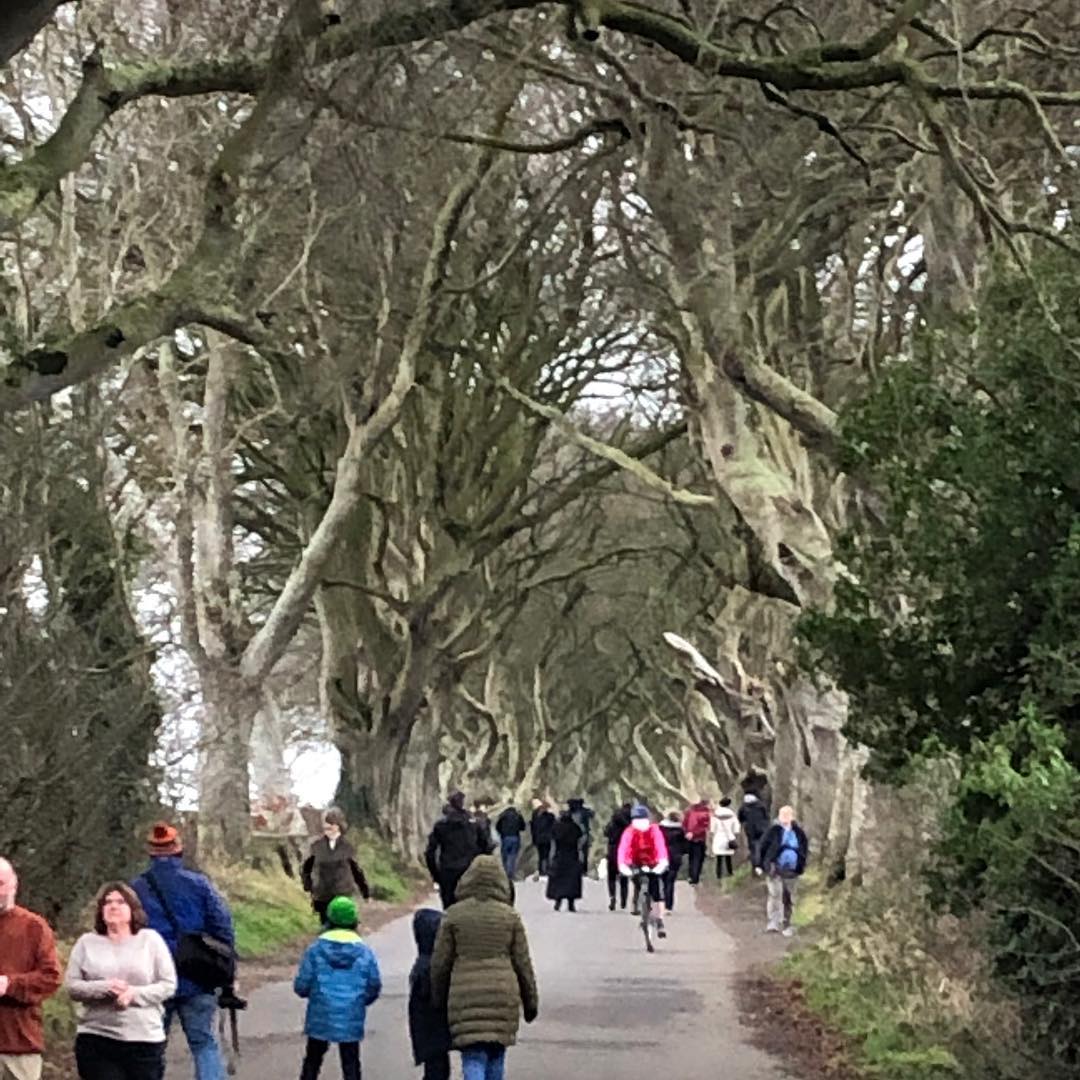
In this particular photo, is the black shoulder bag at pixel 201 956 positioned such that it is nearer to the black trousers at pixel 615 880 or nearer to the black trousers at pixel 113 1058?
the black trousers at pixel 113 1058

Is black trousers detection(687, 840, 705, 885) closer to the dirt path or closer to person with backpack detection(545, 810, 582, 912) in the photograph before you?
person with backpack detection(545, 810, 582, 912)

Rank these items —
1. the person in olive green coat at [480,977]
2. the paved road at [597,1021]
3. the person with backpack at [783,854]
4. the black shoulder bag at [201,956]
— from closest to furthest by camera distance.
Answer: the person in olive green coat at [480,977], the black shoulder bag at [201,956], the paved road at [597,1021], the person with backpack at [783,854]

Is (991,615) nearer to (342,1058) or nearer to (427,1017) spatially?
(427,1017)

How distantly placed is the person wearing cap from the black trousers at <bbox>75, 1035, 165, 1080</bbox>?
154 cm

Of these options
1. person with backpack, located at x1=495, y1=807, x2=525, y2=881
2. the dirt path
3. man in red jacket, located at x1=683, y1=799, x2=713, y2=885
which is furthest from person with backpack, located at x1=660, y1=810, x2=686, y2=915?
person with backpack, located at x1=495, y1=807, x2=525, y2=881

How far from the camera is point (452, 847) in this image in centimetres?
2023

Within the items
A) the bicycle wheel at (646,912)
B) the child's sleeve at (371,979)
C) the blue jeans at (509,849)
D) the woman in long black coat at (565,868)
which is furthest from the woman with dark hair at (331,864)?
the blue jeans at (509,849)

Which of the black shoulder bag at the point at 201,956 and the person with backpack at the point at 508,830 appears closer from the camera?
the black shoulder bag at the point at 201,956

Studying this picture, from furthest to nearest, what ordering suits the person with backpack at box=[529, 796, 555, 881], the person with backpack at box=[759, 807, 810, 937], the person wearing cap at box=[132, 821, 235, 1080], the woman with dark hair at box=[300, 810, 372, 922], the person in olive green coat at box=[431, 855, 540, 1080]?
the person with backpack at box=[529, 796, 555, 881]
the person with backpack at box=[759, 807, 810, 937]
the woman with dark hair at box=[300, 810, 372, 922]
the person wearing cap at box=[132, 821, 235, 1080]
the person in olive green coat at box=[431, 855, 540, 1080]

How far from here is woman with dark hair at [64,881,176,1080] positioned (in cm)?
895

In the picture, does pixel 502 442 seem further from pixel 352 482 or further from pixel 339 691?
pixel 352 482

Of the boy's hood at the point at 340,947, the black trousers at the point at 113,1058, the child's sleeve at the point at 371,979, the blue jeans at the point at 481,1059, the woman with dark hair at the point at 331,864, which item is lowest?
→ the blue jeans at the point at 481,1059

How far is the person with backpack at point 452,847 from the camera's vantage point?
20219mm

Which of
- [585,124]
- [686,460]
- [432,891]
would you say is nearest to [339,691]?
[432,891]
